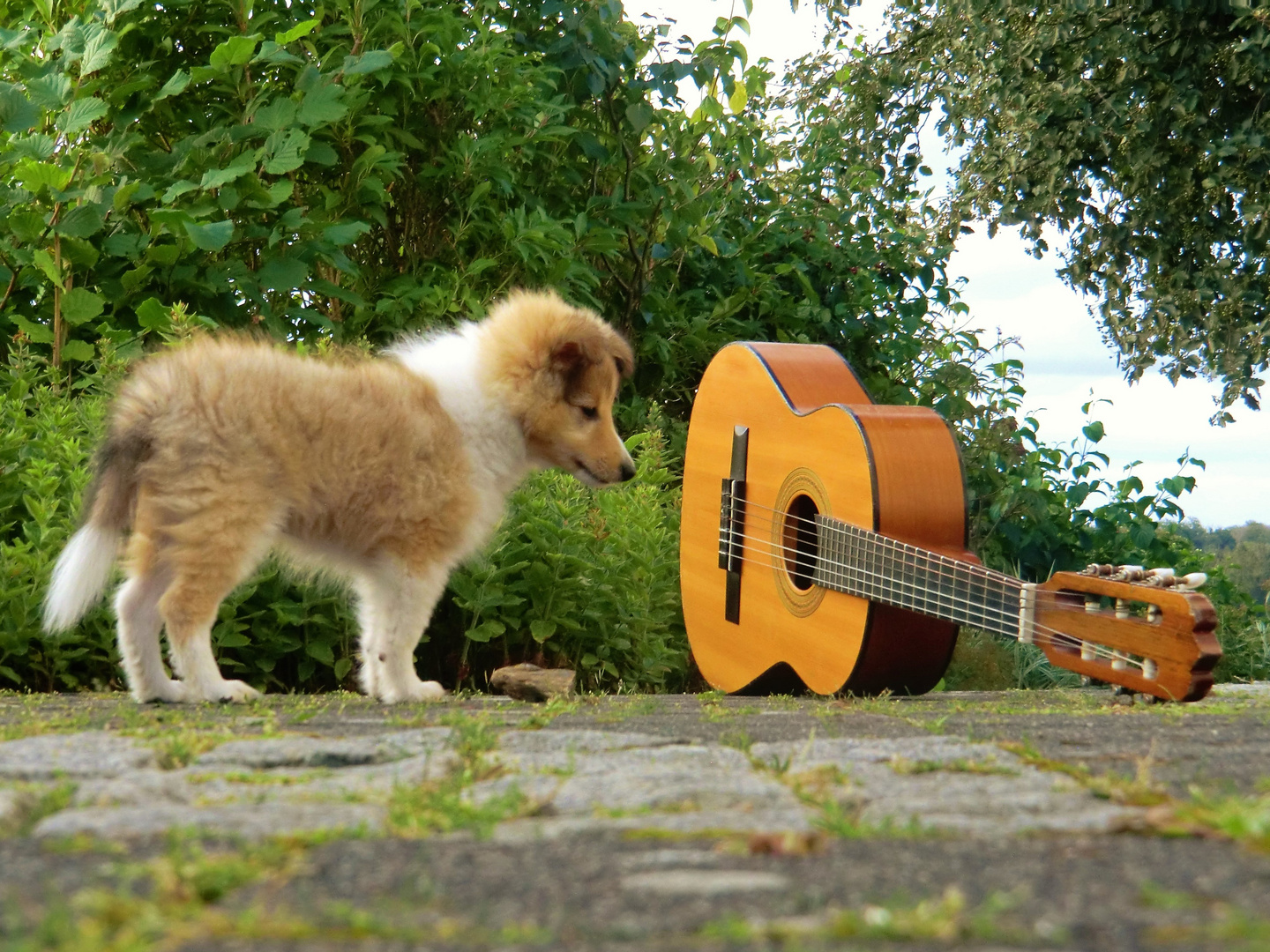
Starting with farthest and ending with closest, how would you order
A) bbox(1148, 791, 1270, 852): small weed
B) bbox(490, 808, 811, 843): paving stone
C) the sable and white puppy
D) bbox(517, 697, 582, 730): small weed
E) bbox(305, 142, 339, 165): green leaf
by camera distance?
bbox(305, 142, 339, 165): green leaf
the sable and white puppy
bbox(517, 697, 582, 730): small weed
bbox(490, 808, 811, 843): paving stone
bbox(1148, 791, 1270, 852): small weed

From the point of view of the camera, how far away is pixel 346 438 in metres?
3.50

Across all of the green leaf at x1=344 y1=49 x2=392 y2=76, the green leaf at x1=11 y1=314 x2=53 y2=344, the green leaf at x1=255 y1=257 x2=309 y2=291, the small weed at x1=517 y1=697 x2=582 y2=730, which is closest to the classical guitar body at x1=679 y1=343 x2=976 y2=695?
the small weed at x1=517 y1=697 x2=582 y2=730

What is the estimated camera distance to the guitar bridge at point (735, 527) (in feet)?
16.3

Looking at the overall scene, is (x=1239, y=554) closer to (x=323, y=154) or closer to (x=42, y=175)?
(x=323, y=154)

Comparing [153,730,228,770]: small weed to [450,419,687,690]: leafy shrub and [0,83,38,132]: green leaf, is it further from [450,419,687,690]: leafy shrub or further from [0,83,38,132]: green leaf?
[0,83,38,132]: green leaf

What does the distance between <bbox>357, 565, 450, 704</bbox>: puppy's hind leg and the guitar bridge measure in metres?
1.56

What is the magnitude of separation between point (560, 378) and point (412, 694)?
106 centimetres

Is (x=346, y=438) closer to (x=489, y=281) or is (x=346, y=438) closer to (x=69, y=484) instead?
(x=69, y=484)

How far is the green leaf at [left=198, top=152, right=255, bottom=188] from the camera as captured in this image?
533 centimetres

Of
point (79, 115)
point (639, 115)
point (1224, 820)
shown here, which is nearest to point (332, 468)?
point (1224, 820)

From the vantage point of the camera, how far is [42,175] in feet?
17.4

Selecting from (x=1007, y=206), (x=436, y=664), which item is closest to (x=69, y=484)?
(x=436, y=664)

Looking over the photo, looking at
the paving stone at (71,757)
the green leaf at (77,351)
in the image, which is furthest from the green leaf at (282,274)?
the paving stone at (71,757)

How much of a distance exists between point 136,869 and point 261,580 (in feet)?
10.7
